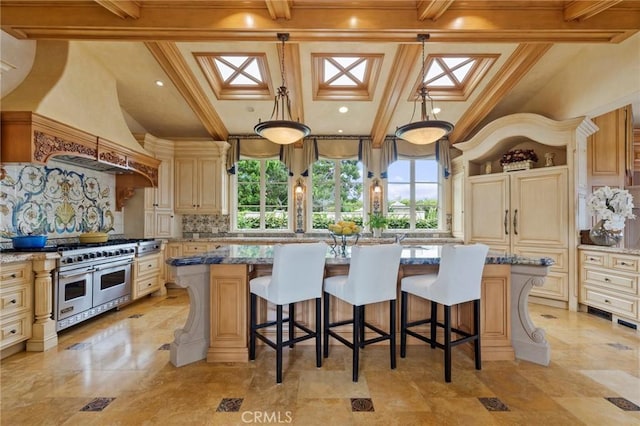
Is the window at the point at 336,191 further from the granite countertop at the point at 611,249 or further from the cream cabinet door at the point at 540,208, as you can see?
the granite countertop at the point at 611,249

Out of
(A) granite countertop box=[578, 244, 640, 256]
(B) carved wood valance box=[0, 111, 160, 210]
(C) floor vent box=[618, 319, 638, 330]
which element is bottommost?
(C) floor vent box=[618, 319, 638, 330]

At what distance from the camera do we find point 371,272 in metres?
2.23

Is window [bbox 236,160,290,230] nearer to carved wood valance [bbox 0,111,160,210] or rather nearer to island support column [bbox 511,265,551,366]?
carved wood valance [bbox 0,111,160,210]

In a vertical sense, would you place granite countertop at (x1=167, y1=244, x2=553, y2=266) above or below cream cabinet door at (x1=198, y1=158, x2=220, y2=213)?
below

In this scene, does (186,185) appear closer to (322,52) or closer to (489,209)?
(322,52)

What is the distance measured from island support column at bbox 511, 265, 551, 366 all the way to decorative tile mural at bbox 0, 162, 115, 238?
16.6ft

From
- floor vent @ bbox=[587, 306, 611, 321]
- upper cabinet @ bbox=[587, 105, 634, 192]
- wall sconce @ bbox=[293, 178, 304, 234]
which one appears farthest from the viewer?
wall sconce @ bbox=[293, 178, 304, 234]

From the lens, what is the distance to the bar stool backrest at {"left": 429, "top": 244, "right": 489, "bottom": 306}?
87.4 inches

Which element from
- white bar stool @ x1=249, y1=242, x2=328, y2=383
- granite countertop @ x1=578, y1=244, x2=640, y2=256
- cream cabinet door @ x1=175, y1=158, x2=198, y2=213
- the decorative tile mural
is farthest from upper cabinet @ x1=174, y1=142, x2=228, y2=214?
granite countertop @ x1=578, y1=244, x2=640, y2=256

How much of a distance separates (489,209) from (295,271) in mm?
3872

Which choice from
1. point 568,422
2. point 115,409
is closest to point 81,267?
point 115,409

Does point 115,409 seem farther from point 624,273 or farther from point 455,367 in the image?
point 624,273

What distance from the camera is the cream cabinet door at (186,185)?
5359 millimetres

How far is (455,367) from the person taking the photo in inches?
95.2
